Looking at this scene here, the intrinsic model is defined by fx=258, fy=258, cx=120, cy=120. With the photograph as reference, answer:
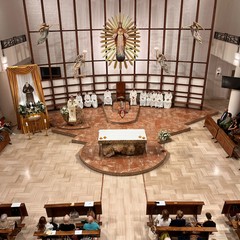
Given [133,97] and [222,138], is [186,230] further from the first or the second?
[133,97]

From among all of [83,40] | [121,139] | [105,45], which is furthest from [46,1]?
[121,139]

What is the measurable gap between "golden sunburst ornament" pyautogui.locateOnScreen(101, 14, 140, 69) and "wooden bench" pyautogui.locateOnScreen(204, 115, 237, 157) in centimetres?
493

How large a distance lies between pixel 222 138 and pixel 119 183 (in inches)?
179

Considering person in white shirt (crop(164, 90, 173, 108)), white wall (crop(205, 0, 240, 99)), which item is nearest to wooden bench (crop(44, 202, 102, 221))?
person in white shirt (crop(164, 90, 173, 108))

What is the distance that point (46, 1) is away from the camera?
11.8m

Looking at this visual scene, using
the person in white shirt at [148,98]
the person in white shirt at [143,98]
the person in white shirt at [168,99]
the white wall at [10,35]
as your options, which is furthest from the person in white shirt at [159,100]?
the white wall at [10,35]

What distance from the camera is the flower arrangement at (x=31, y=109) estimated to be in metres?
10.9

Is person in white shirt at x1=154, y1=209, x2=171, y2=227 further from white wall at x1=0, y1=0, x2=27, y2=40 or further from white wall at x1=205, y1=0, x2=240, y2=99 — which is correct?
white wall at x1=0, y1=0, x2=27, y2=40

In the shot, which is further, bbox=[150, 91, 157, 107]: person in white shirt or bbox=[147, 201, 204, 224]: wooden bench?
bbox=[150, 91, 157, 107]: person in white shirt

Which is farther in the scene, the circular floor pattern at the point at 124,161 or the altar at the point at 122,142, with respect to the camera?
the altar at the point at 122,142

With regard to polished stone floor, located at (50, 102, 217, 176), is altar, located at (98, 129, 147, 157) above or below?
above

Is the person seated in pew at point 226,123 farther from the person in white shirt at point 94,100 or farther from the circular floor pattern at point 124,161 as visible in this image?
the person in white shirt at point 94,100

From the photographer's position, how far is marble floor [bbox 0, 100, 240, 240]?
667 centimetres

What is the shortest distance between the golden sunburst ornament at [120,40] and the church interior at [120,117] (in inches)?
2.0
